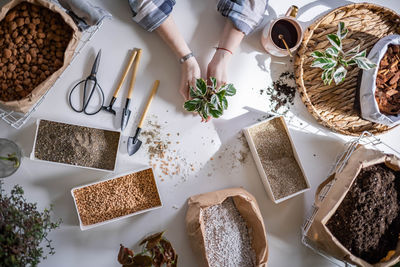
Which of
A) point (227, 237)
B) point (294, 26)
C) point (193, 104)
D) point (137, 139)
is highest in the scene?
point (294, 26)

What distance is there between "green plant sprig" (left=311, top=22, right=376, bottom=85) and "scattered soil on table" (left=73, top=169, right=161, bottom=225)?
0.87 metres

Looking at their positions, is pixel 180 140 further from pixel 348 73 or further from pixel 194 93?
pixel 348 73

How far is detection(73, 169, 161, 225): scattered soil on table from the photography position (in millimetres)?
1397

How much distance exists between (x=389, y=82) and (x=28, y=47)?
5.20 ft

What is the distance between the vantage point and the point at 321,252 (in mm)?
1587

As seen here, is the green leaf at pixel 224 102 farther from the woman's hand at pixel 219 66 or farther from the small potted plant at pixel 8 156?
the small potted plant at pixel 8 156

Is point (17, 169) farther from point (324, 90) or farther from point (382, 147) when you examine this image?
point (382, 147)

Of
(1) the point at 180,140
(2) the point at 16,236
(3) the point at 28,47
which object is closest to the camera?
(2) the point at 16,236

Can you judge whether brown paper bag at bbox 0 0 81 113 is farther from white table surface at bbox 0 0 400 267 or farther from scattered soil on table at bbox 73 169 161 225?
scattered soil on table at bbox 73 169 161 225

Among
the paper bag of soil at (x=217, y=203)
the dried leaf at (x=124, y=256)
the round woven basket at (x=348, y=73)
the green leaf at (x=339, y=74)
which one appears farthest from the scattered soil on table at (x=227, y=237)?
the green leaf at (x=339, y=74)

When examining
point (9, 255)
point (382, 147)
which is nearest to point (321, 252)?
point (382, 147)

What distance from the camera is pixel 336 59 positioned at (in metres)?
1.46

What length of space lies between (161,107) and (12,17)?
2.22ft

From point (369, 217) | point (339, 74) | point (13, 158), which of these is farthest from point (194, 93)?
point (369, 217)
